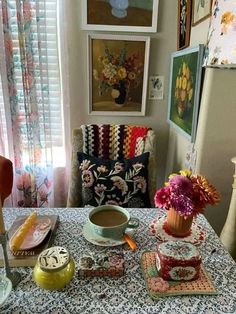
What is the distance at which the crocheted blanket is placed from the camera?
1.60 metres

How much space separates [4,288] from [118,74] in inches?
57.0

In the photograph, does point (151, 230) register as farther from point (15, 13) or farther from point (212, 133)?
point (15, 13)

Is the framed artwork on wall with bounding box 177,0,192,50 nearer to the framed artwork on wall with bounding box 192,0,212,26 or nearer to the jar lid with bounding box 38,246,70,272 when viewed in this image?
the framed artwork on wall with bounding box 192,0,212,26

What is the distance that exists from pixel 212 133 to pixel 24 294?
39.4 inches

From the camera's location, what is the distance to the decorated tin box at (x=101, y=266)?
730 mm

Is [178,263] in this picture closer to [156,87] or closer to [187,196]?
[187,196]

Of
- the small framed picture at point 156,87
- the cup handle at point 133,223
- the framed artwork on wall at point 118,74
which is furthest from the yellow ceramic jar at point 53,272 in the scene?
the small framed picture at point 156,87

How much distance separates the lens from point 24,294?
67cm

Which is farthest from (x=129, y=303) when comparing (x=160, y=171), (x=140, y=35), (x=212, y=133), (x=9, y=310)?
(x=140, y=35)

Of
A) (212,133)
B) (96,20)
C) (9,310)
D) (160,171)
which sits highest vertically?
(96,20)

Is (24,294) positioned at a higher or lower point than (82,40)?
lower

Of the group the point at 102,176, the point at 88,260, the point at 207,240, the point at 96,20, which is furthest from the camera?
the point at 96,20

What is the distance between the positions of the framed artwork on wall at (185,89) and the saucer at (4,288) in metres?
1.04

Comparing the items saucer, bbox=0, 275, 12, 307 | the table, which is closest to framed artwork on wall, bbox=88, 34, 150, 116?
the table
